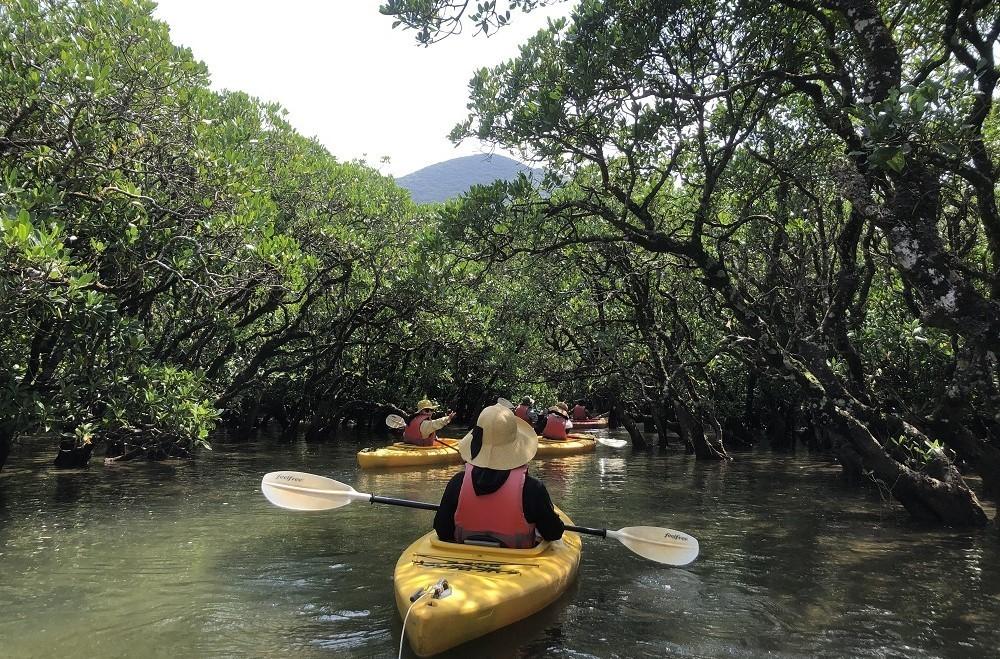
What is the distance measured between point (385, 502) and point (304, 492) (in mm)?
755

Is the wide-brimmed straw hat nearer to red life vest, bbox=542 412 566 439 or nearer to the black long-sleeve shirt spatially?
the black long-sleeve shirt

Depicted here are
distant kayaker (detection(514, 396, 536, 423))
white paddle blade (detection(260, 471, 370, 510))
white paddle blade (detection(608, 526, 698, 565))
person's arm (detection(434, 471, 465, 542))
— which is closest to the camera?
person's arm (detection(434, 471, 465, 542))

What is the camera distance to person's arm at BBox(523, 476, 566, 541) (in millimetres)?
5203

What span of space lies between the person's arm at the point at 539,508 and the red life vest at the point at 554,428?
39.6ft

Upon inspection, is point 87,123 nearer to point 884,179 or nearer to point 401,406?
point 884,179

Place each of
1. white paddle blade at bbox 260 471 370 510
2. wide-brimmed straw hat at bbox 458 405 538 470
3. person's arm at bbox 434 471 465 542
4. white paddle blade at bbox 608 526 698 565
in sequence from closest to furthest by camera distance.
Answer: wide-brimmed straw hat at bbox 458 405 538 470 → person's arm at bbox 434 471 465 542 → white paddle blade at bbox 608 526 698 565 → white paddle blade at bbox 260 471 370 510

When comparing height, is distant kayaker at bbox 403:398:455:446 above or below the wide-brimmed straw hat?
below

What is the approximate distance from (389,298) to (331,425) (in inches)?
307

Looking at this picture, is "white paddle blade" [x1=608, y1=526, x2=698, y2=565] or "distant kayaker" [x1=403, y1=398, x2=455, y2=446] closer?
"white paddle blade" [x1=608, y1=526, x2=698, y2=565]

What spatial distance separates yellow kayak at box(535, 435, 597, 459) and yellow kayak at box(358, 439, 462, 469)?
8.63 feet

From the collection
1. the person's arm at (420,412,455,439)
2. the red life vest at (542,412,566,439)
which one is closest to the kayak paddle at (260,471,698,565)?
the person's arm at (420,412,455,439)

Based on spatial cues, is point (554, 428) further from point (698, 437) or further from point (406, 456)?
point (406, 456)

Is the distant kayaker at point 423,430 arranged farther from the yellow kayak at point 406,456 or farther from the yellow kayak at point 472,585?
the yellow kayak at point 472,585

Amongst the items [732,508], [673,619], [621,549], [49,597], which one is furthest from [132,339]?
[732,508]
